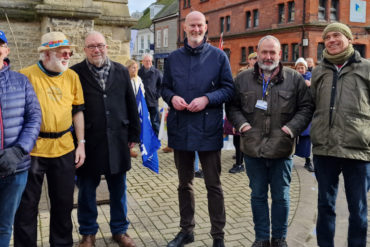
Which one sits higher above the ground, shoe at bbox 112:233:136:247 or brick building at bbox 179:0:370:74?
brick building at bbox 179:0:370:74

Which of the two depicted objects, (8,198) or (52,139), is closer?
(8,198)

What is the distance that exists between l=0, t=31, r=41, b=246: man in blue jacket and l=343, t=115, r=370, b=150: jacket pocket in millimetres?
2451

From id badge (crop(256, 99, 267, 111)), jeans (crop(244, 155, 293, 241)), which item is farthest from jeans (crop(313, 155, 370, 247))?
id badge (crop(256, 99, 267, 111))

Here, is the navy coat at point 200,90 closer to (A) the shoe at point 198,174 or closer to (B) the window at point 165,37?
(A) the shoe at point 198,174

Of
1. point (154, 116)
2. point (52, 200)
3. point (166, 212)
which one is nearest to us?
point (52, 200)

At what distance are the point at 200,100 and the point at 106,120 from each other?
909 millimetres

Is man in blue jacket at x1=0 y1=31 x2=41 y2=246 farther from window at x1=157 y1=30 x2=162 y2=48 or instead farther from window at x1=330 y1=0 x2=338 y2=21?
window at x1=157 y1=30 x2=162 y2=48

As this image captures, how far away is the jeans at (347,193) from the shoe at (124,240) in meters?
1.79

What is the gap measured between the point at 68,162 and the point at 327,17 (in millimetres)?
25484

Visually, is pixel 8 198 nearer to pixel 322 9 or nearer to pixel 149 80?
pixel 149 80

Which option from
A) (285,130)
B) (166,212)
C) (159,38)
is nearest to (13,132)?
(285,130)

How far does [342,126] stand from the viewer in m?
3.26

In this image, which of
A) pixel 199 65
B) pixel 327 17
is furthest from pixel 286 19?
pixel 199 65

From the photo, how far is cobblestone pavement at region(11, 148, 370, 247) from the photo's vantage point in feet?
13.4
